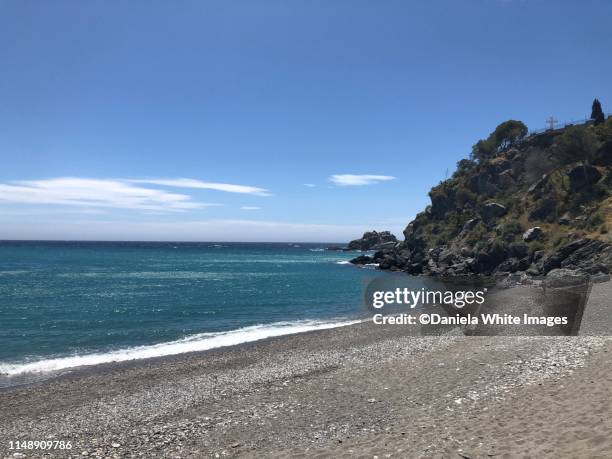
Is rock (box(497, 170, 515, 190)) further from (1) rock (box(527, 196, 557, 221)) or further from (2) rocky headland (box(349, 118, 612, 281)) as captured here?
(1) rock (box(527, 196, 557, 221))

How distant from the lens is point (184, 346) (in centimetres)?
2955

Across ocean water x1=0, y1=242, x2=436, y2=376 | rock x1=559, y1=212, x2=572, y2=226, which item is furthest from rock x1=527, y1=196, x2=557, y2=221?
ocean water x1=0, y1=242, x2=436, y2=376

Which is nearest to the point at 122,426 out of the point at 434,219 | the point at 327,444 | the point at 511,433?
the point at 327,444

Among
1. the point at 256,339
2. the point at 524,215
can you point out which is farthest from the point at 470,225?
the point at 256,339

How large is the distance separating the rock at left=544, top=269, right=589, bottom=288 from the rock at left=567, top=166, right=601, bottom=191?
99.7ft

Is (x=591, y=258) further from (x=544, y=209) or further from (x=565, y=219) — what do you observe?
(x=544, y=209)

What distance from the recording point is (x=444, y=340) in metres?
26.0

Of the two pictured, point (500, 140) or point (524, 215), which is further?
point (500, 140)

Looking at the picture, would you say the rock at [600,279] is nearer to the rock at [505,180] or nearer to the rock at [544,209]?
the rock at [544,209]

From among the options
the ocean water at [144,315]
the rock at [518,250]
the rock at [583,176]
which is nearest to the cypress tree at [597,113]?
the rock at [583,176]

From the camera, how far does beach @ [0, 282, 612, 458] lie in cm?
1146

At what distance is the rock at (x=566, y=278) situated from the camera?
148 ft

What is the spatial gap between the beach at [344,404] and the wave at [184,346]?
6.54ft

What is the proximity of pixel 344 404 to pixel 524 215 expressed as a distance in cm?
7366
